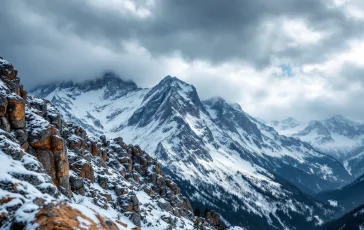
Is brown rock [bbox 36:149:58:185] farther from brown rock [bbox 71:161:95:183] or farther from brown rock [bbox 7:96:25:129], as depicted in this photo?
brown rock [bbox 71:161:95:183]

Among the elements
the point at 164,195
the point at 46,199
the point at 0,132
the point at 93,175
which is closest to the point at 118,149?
the point at 164,195

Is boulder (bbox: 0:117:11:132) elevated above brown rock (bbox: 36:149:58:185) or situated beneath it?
elevated above

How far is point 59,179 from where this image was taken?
165ft

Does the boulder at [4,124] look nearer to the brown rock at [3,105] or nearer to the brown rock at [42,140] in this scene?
the brown rock at [3,105]

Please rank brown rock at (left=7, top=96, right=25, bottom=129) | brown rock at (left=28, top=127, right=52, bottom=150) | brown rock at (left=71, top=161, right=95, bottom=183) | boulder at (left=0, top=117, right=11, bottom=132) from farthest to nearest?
brown rock at (left=71, top=161, right=95, bottom=183) < brown rock at (left=28, top=127, right=52, bottom=150) < brown rock at (left=7, top=96, right=25, bottom=129) < boulder at (left=0, top=117, right=11, bottom=132)

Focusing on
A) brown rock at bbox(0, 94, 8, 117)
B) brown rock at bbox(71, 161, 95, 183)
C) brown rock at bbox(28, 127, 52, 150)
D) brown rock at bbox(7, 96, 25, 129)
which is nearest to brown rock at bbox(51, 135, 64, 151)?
brown rock at bbox(28, 127, 52, 150)

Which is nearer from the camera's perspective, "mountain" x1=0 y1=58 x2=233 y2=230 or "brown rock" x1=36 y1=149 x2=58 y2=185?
"mountain" x1=0 y1=58 x2=233 y2=230

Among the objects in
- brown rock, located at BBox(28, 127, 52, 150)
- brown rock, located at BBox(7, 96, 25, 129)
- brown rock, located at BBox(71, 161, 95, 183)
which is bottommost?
brown rock, located at BBox(71, 161, 95, 183)

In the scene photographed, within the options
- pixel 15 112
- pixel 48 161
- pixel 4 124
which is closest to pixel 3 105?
pixel 15 112

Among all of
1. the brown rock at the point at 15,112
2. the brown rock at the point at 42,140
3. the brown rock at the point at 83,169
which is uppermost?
the brown rock at the point at 15,112

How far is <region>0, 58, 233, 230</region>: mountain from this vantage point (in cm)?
2455

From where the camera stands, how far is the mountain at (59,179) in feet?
80.5

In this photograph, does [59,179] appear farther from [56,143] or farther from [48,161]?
[56,143]

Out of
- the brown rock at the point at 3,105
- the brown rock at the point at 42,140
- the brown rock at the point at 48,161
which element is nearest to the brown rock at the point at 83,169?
the brown rock at the point at 48,161
